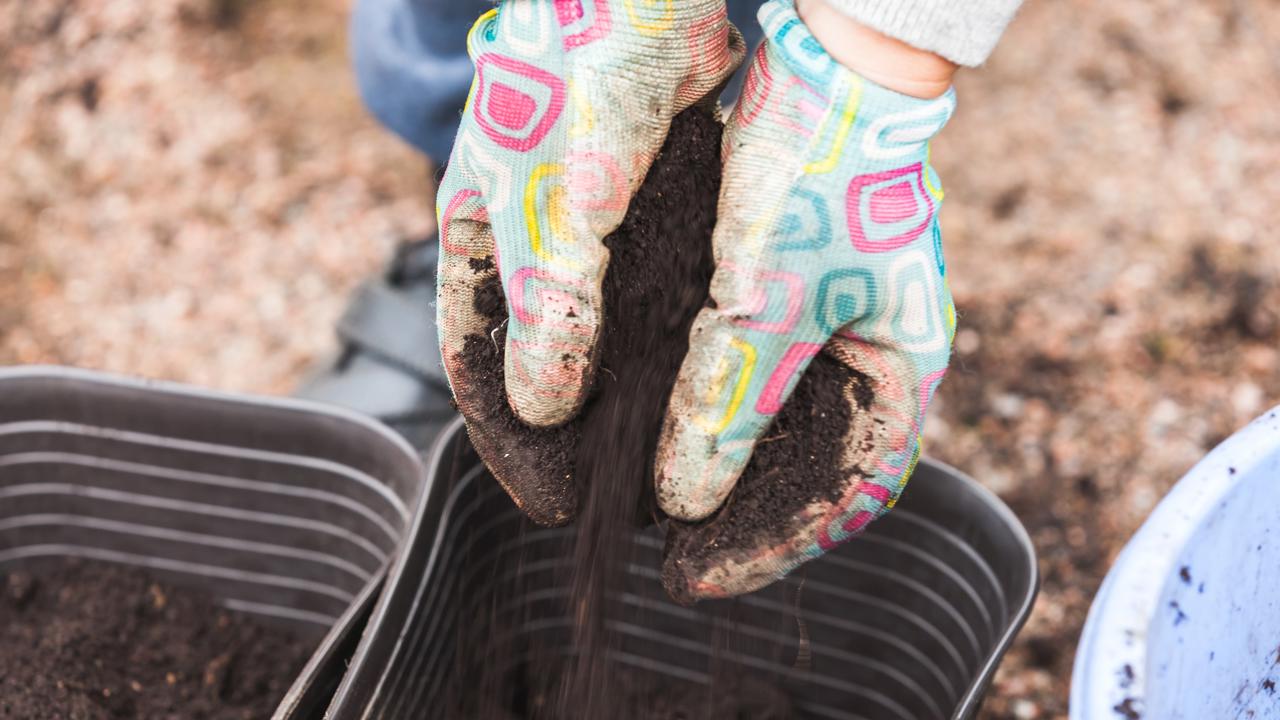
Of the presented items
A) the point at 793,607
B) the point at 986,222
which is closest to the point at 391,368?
the point at 793,607

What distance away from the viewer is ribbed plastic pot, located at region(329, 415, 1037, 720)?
44.3 inches

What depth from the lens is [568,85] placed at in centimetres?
89

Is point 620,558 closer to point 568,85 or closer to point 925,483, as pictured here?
point 925,483

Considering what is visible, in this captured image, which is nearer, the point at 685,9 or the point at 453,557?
the point at 685,9

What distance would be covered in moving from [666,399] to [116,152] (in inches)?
87.9

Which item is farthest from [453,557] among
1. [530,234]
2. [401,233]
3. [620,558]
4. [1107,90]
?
[1107,90]

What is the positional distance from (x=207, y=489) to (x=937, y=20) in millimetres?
1190

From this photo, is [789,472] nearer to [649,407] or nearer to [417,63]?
[649,407]

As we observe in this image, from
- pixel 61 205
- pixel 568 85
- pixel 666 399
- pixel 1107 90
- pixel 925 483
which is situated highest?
pixel 568 85

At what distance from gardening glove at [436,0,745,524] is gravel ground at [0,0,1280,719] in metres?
1.15

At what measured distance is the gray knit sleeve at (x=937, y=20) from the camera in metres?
0.83

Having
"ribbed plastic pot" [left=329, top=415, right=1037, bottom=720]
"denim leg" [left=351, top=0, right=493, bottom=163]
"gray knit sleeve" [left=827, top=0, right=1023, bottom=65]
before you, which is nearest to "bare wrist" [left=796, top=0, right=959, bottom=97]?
"gray knit sleeve" [left=827, top=0, right=1023, bottom=65]

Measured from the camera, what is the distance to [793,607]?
1362 millimetres

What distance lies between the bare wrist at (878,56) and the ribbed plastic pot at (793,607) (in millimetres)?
549
